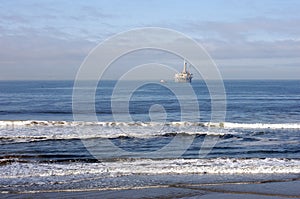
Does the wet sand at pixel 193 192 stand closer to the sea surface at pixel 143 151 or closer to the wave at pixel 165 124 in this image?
the sea surface at pixel 143 151

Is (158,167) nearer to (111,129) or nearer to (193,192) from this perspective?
(193,192)

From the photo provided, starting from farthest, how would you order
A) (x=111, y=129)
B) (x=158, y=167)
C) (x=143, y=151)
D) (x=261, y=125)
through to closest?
(x=261, y=125), (x=111, y=129), (x=143, y=151), (x=158, y=167)

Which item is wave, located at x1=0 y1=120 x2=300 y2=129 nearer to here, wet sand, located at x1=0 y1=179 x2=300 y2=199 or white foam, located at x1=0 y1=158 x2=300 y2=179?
white foam, located at x1=0 y1=158 x2=300 y2=179

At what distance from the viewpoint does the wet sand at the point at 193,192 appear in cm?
1224

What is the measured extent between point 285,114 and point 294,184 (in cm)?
2836

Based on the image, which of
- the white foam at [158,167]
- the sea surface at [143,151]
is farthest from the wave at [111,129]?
the white foam at [158,167]

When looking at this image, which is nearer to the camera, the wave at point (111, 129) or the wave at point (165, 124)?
the wave at point (111, 129)

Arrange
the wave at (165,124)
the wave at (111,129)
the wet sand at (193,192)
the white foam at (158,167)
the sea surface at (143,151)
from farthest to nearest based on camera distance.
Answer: the wave at (165,124) → the wave at (111,129) → the white foam at (158,167) → the sea surface at (143,151) → the wet sand at (193,192)

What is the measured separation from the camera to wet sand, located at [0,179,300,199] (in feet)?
40.2

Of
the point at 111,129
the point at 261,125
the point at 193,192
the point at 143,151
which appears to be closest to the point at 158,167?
the point at 193,192

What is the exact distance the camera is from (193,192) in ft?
41.5

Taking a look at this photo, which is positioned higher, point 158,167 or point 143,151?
point 158,167

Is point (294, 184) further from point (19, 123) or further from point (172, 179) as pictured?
point (19, 123)

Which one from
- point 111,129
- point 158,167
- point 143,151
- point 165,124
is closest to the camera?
point 158,167
